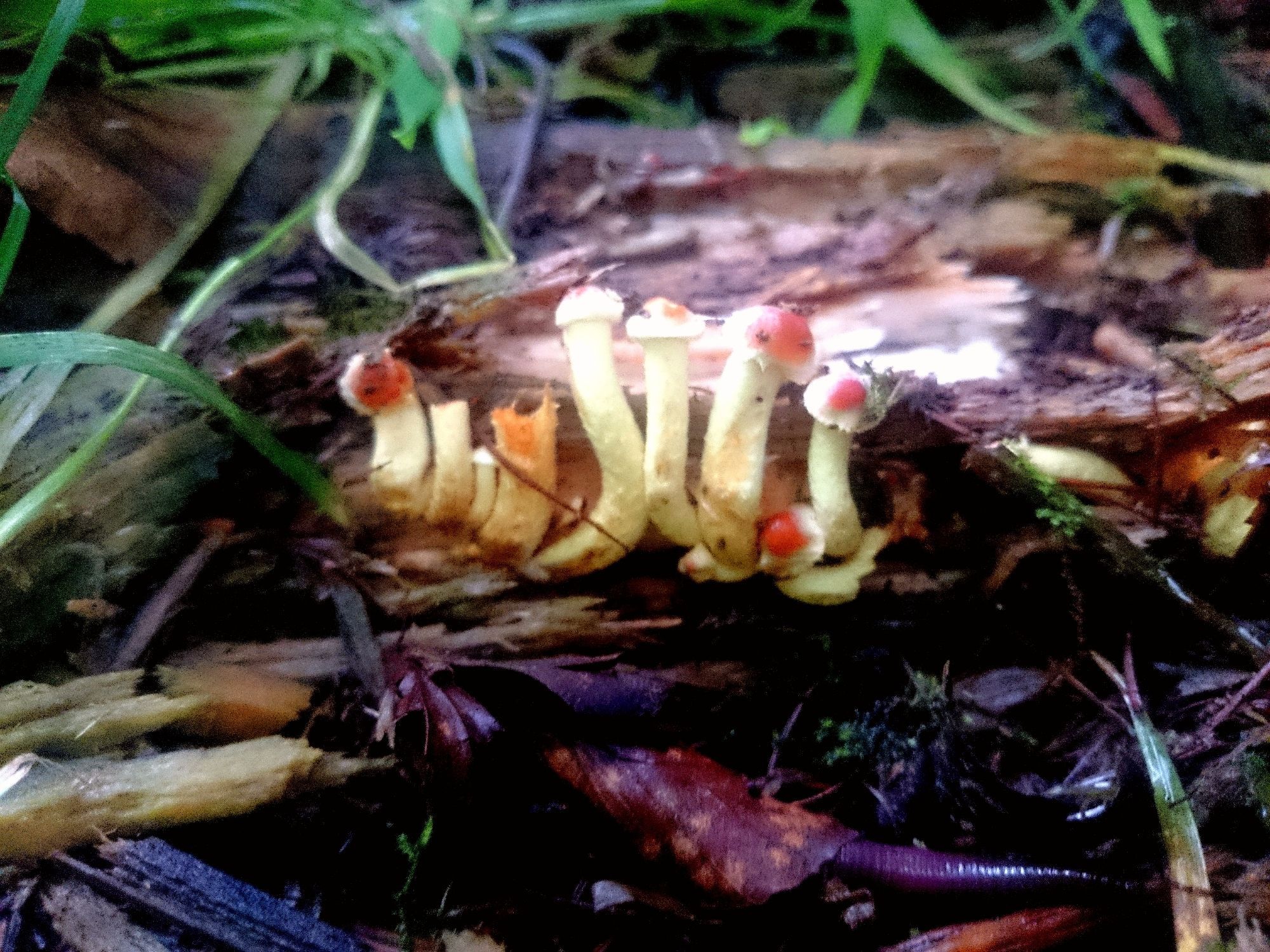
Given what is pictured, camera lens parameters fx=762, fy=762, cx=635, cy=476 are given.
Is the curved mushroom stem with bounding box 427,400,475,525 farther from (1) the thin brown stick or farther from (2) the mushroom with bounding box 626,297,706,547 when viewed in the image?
(2) the mushroom with bounding box 626,297,706,547

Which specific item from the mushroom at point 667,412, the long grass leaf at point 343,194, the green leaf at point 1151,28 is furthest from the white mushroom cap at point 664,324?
the green leaf at point 1151,28

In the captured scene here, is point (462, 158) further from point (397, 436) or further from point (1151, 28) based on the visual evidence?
point (1151, 28)

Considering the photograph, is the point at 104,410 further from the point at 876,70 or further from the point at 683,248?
the point at 876,70

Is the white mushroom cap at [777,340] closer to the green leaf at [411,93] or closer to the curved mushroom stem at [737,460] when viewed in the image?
the curved mushroom stem at [737,460]

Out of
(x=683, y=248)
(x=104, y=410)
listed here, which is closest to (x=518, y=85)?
(x=683, y=248)

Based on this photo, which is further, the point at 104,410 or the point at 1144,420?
the point at 104,410

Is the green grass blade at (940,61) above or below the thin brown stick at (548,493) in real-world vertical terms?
above
